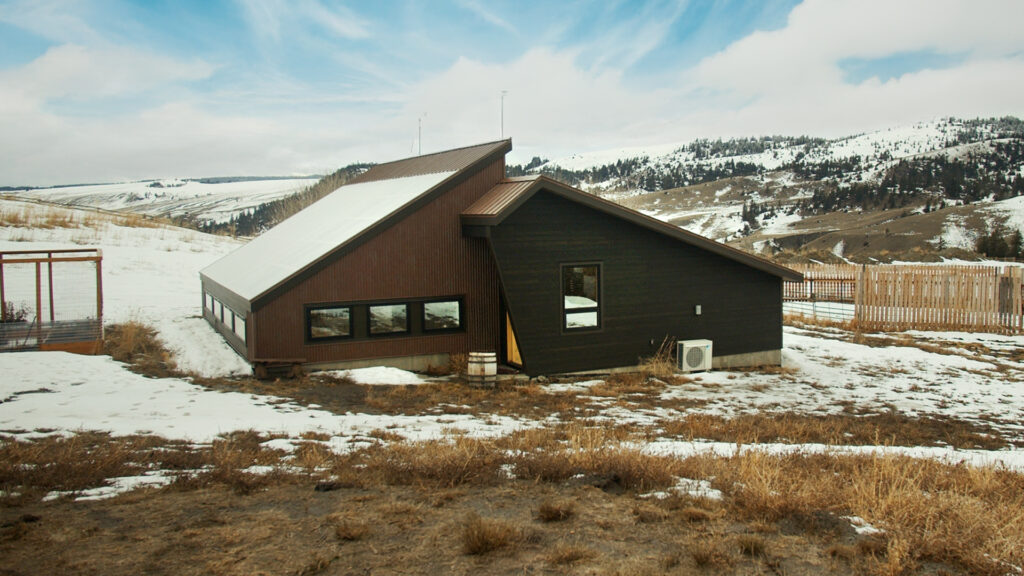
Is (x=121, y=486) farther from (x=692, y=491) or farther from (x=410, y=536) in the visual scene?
(x=692, y=491)

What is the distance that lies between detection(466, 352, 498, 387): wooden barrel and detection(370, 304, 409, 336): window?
2391mm

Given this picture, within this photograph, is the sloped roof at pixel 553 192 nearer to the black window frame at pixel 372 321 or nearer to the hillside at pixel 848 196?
the black window frame at pixel 372 321

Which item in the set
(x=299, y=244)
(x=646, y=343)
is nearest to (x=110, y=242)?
(x=299, y=244)

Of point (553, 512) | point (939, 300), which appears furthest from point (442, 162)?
point (939, 300)

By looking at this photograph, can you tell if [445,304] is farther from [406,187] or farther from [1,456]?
[1,456]

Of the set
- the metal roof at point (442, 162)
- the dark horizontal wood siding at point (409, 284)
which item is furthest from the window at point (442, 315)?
the metal roof at point (442, 162)

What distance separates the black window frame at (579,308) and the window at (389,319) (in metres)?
3.72

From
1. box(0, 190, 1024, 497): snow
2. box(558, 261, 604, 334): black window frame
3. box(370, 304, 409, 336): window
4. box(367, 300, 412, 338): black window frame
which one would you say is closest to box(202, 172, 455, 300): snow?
box(367, 300, 412, 338): black window frame

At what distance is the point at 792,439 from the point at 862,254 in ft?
192

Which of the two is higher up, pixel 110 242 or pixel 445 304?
pixel 110 242

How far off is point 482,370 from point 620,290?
462 cm

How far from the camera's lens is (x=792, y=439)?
1045 cm

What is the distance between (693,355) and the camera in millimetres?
17734

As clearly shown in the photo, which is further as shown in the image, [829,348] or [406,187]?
[829,348]
